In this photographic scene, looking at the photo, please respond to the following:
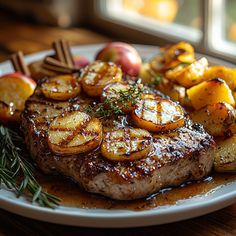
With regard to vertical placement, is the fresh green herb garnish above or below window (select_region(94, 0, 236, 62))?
above

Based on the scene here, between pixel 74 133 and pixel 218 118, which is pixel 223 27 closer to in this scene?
pixel 218 118

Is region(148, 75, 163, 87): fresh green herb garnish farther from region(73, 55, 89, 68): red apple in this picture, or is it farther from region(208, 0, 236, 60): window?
region(208, 0, 236, 60): window

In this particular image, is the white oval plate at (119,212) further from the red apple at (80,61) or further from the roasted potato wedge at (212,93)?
the red apple at (80,61)

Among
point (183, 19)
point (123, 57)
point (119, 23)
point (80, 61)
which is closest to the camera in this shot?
point (123, 57)

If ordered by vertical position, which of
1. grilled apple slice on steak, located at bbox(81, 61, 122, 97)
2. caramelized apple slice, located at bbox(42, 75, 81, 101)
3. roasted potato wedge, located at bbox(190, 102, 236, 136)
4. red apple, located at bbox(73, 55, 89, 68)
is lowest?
red apple, located at bbox(73, 55, 89, 68)

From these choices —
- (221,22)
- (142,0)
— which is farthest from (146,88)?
(142,0)

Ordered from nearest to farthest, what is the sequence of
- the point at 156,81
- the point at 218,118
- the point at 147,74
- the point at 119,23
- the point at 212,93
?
the point at 218,118 → the point at 212,93 → the point at 156,81 → the point at 147,74 → the point at 119,23

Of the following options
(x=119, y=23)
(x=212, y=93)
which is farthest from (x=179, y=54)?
(x=119, y=23)

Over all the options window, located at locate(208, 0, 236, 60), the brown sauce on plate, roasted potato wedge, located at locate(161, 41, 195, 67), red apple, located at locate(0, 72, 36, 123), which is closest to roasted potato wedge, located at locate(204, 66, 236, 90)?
roasted potato wedge, located at locate(161, 41, 195, 67)
